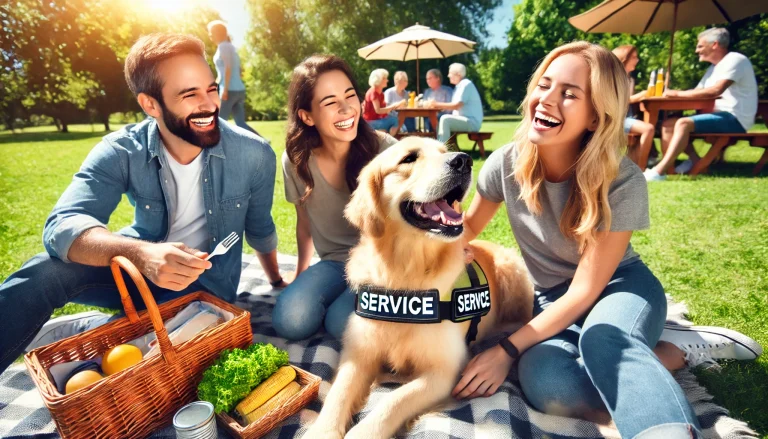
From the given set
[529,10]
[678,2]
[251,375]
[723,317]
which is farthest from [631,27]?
[529,10]

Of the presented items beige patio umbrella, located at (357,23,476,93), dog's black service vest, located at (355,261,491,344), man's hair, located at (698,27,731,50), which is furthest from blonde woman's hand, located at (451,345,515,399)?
beige patio umbrella, located at (357,23,476,93)

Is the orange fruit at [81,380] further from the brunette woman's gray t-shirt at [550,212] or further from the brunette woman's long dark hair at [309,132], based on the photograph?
the brunette woman's gray t-shirt at [550,212]

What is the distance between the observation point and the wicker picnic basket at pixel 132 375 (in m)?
1.42

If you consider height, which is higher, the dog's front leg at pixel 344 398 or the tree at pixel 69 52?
the tree at pixel 69 52

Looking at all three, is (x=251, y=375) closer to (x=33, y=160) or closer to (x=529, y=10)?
(x=33, y=160)

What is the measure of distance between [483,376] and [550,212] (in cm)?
85

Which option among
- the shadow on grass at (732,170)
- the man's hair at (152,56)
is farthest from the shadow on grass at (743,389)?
the shadow on grass at (732,170)

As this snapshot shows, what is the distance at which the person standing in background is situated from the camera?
24.6 ft

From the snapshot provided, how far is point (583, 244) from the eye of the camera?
5.98ft

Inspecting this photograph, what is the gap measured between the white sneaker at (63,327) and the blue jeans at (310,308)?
3.24 ft

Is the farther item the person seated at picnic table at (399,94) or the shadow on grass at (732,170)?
the person seated at picnic table at (399,94)

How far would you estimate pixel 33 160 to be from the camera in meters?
9.06

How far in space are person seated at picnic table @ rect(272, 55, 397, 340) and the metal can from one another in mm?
784

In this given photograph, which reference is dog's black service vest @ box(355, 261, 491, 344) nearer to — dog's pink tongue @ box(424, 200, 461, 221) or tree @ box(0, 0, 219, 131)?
dog's pink tongue @ box(424, 200, 461, 221)
